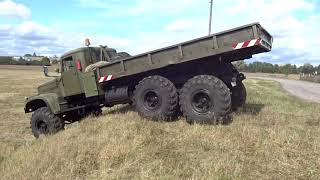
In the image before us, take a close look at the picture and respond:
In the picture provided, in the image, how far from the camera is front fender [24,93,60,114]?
13016mm

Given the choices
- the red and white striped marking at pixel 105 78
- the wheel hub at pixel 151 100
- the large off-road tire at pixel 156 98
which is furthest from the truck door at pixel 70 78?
the wheel hub at pixel 151 100

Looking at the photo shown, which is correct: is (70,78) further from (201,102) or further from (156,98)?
(201,102)

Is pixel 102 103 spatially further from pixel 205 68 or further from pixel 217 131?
pixel 217 131

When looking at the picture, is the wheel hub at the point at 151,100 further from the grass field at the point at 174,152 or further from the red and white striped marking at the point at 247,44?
the red and white striped marking at the point at 247,44

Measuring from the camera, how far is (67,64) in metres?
12.9

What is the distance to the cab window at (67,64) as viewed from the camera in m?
12.8

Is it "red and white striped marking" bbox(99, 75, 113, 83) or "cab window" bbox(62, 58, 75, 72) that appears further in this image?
"cab window" bbox(62, 58, 75, 72)

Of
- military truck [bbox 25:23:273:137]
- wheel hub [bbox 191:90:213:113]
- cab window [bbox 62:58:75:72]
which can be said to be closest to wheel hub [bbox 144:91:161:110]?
military truck [bbox 25:23:273:137]

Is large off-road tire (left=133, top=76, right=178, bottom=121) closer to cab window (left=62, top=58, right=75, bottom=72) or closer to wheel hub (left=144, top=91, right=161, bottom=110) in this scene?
wheel hub (left=144, top=91, right=161, bottom=110)

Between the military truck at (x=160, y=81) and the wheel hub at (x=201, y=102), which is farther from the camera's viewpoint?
the wheel hub at (x=201, y=102)

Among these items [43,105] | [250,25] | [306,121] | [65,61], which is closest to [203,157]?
[250,25]

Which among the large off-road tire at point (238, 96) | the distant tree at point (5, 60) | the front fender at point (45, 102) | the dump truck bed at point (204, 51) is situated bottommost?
the large off-road tire at point (238, 96)

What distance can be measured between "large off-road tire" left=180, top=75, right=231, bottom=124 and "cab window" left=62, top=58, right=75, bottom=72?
155 inches

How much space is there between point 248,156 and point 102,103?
6.17 metres
